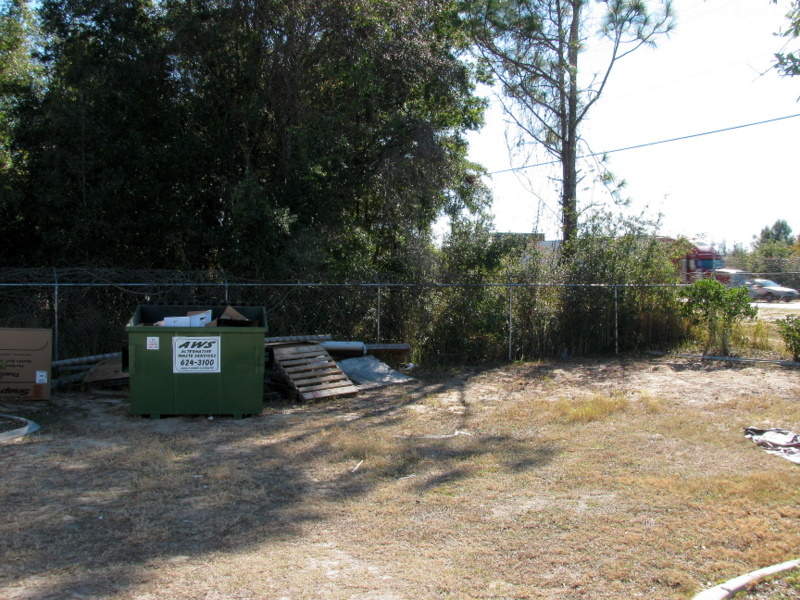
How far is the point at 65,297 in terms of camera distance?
10.6 m

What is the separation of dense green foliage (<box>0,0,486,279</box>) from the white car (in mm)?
25552

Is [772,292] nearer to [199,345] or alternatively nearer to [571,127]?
[571,127]

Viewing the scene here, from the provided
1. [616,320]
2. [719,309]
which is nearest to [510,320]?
[616,320]

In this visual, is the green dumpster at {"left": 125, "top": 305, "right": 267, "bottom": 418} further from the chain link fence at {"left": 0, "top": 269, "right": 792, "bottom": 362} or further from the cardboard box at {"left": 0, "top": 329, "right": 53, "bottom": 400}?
the chain link fence at {"left": 0, "top": 269, "right": 792, "bottom": 362}

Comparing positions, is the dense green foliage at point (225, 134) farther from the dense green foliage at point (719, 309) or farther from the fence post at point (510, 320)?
the dense green foliage at point (719, 309)

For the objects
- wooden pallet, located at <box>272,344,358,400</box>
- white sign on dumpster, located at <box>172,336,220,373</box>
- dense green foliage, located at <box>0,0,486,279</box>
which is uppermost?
dense green foliage, located at <box>0,0,486,279</box>

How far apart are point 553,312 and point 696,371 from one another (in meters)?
3.27

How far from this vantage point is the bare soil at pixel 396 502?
378 cm

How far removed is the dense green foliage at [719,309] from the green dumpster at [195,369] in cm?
1037

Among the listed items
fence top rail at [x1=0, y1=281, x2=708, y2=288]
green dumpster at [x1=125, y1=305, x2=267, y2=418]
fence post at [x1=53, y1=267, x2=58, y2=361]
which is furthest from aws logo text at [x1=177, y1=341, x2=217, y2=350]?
fence post at [x1=53, y1=267, x2=58, y2=361]

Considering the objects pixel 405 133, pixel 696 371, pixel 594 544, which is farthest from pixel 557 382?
pixel 594 544

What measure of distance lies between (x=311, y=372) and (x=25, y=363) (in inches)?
161

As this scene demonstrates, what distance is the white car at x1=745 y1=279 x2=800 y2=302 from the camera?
32297 millimetres

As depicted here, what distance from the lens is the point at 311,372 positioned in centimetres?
1004
